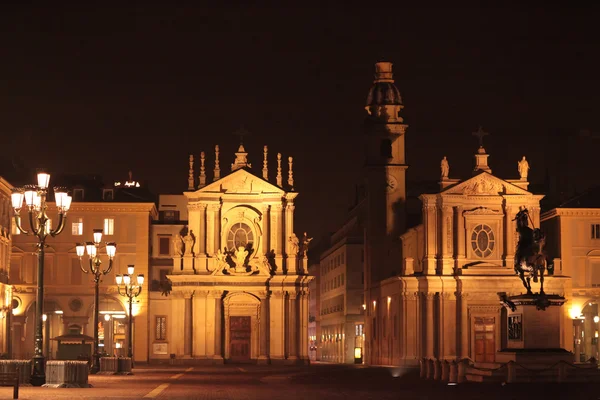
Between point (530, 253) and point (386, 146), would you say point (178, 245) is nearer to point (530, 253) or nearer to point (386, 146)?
Result: point (386, 146)

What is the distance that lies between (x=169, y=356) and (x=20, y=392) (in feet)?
183

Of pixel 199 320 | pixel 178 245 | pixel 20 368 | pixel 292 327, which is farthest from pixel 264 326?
pixel 20 368

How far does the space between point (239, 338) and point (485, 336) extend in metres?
17.5

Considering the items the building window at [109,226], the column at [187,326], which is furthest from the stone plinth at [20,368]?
the building window at [109,226]

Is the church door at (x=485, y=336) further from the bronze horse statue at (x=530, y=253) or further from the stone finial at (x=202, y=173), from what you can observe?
the bronze horse statue at (x=530, y=253)

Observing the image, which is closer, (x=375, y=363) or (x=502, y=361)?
(x=502, y=361)

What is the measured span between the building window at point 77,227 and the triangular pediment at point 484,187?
88.3ft

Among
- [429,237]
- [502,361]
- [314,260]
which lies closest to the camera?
[502,361]

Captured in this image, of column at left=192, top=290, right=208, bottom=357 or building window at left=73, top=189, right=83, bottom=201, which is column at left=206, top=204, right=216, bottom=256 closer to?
column at left=192, top=290, right=208, bottom=357

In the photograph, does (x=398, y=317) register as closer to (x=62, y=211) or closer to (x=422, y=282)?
(x=422, y=282)

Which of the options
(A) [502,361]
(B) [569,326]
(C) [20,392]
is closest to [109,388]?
(C) [20,392]

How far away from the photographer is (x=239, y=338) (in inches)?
3639

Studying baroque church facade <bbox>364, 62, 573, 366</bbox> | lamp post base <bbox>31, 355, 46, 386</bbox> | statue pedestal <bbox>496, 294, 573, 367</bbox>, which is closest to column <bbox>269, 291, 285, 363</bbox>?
baroque church facade <bbox>364, 62, 573, 366</bbox>

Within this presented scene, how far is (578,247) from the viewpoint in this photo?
95438 mm
